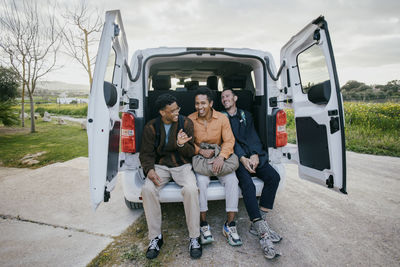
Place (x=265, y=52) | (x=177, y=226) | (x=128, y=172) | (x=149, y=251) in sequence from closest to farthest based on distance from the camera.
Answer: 1. (x=149, y=251)
2. (x=128, y=172)
3. (x=177, y=226)
4. (x=265, y=52)

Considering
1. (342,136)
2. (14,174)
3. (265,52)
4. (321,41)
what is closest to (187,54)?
(265,52)

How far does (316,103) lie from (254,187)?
1.12 metres

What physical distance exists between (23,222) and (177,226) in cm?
177

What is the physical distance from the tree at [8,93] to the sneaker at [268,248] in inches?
373

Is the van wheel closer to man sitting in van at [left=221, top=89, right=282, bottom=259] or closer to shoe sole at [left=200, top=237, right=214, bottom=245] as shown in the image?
shoe sole at [left=200, top=237, right=214, bottom=245]

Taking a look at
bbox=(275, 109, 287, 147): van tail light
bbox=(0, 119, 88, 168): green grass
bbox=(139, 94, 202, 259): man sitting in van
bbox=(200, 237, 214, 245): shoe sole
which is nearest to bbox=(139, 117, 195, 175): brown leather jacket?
bbox=(139, 94, 202, 259): man sitting in van

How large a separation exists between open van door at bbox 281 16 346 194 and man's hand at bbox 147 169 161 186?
165 centimetres

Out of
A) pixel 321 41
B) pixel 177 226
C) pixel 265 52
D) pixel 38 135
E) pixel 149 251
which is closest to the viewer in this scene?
pixel 149 251

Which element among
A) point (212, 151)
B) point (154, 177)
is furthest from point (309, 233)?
point (154, 177)

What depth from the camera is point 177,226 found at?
2.41 m

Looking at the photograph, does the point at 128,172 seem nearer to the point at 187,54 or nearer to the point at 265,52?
the point at 187,54

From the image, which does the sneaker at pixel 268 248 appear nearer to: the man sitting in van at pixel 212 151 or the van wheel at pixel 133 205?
the man sitting in van at pixel 212 151

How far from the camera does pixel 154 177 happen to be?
2.12 meters

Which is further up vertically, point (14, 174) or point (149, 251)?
point (14, 174)
